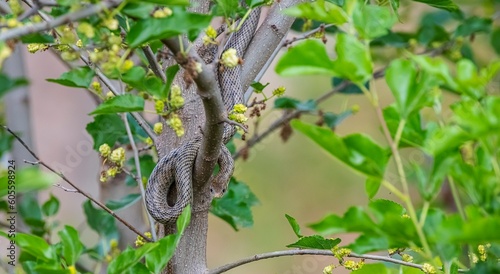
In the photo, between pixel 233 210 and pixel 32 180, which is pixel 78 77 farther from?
pixel 233 210

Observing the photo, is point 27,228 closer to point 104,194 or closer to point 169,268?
point 104,194

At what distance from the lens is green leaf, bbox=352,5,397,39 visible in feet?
1.60

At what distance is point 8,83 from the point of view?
4.63ft

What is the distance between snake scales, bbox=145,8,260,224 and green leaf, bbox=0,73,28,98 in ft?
2.32

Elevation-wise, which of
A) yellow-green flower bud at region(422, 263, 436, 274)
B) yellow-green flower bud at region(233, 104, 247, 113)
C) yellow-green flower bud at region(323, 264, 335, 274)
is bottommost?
yellow-green flower bud at region(422, 263, 436, 274)

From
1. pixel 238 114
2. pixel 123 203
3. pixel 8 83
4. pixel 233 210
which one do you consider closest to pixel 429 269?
pixel 238 114

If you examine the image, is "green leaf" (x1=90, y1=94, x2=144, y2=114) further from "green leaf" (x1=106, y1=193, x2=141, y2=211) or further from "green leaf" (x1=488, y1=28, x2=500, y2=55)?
"green leaf" (x1=488, y1=28, x2=500, y2=55)

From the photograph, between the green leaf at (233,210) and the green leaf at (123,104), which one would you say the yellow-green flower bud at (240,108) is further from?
the green leaf at (233,210)

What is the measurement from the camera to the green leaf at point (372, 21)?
488 mm

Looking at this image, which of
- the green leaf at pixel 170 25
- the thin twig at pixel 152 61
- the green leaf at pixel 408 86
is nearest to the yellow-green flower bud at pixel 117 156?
the thin twig at pixel 152 61

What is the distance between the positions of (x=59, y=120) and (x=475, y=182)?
272 centimetres

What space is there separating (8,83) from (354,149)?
1.12 meters

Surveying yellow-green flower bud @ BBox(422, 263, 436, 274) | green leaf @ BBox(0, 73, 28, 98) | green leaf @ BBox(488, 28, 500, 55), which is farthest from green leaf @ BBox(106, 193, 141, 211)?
green leaf @ BBox(488, 28, 500, 55)

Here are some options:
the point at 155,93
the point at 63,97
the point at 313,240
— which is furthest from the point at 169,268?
the point at 63,97
